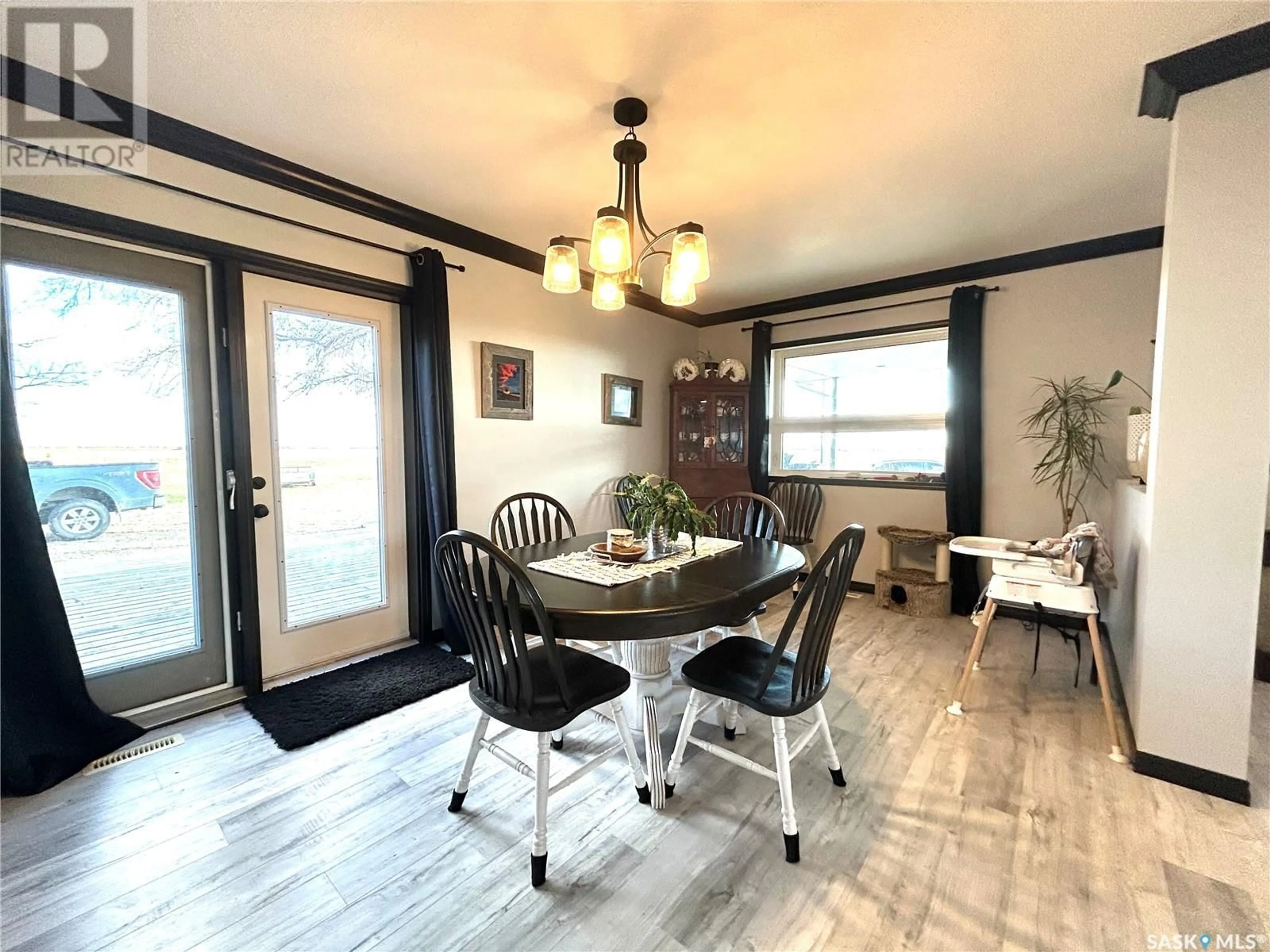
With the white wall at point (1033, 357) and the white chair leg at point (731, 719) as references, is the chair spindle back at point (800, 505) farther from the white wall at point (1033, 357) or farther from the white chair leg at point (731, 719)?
the white chair leg at point (731, 719)

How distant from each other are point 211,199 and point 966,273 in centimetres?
437

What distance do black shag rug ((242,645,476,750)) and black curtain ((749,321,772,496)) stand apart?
2.88 meters

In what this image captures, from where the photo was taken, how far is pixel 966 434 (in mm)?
3498

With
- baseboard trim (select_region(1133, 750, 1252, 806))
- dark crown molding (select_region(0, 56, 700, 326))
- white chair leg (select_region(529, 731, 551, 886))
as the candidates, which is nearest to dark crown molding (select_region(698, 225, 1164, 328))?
dark crown molding (select_region(0, 56, 700, 326))

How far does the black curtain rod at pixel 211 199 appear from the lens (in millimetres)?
1826

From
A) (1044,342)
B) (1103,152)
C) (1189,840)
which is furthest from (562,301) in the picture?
(1189,840)

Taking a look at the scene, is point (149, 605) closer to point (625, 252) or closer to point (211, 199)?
point (211, 199)

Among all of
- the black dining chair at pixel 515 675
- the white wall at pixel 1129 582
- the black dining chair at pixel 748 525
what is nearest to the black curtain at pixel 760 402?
the black dining chair at pixel 748 525

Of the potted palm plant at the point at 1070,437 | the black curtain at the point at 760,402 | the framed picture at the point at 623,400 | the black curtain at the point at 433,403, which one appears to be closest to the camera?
the black curtain at the point at 433,403

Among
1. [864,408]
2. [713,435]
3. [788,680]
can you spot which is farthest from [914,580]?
[788,680]

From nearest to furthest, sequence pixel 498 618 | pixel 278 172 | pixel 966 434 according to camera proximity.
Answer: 1. pixel 498 618
2. pixel 278 172
3. pixel 966 434

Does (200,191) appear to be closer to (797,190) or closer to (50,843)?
(50,843)
